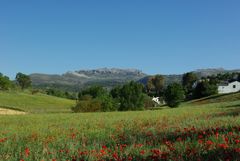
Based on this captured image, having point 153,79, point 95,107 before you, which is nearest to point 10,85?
point 153,79

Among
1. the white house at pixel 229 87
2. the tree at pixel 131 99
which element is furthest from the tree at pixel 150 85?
the tree at pixel 131 99

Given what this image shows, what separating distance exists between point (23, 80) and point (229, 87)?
94.1 m

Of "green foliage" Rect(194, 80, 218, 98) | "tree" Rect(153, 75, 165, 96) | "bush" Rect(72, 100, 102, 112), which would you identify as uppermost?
"tree" Rect(153, 75, 165, 96)

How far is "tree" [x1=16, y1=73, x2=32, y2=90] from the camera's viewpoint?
572ft

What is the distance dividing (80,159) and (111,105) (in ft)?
229

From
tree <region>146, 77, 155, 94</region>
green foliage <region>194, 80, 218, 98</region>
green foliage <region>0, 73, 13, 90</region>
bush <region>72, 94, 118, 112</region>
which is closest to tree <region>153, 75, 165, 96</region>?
tree <region>146, 77, 155, 94</region>

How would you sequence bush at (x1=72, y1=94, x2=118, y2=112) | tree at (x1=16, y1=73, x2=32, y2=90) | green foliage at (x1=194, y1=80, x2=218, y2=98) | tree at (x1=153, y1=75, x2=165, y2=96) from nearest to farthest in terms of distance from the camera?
bush at (x1=72, y1=94, x2=118, y2=112), green foliage at (x1=194, y1=80, x2=218, y2=98), tree at (x1=16, y1=73, x2=32, y2=90), tree at (x1=153, y1=75, x2=165, y2=96)

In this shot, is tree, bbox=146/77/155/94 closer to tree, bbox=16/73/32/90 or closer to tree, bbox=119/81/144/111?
tree, bbox=16/73/32/90

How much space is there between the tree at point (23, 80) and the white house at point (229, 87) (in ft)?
296

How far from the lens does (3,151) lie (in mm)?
9461

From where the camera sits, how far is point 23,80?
17675 centimetres

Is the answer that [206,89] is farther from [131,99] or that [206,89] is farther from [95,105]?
[95,105]

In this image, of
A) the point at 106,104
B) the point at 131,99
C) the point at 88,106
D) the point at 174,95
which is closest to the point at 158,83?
the point at 174,95

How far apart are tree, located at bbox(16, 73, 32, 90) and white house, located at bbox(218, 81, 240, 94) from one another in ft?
296
